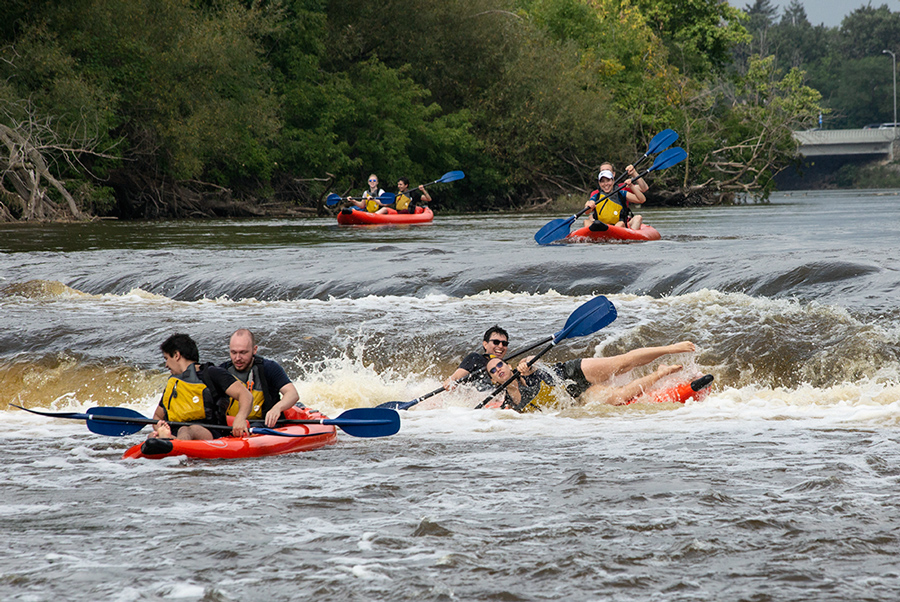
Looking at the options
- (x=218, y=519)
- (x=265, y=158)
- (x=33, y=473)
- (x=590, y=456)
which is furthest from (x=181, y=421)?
(x=265, y=158)

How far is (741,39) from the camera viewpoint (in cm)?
4675

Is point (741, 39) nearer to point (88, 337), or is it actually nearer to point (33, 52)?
point (33, 52)

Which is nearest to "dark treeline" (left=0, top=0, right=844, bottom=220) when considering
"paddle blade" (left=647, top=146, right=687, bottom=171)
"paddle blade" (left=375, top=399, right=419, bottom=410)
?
"paddle blade" (left=647, top=146, right=687, bottom=171)

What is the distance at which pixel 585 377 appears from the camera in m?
6.88

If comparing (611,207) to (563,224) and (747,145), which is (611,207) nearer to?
(563,224)

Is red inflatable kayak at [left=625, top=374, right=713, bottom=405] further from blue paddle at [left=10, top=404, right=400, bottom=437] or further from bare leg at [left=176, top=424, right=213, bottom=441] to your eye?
bare leg at [left=176, top=424, right=213, bottom=441]

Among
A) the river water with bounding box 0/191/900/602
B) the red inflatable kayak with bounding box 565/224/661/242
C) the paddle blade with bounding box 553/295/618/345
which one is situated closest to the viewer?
the river water with bounding box 0/191/900/602

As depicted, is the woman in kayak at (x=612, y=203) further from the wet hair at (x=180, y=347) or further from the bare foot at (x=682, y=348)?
the wet hair at (x=180, y=347)

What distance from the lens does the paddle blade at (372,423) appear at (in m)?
5.80

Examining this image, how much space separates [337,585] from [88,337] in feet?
18.9

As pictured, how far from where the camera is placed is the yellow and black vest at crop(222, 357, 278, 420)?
19.2ft

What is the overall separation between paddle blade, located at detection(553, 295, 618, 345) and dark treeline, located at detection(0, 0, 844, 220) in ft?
55.7

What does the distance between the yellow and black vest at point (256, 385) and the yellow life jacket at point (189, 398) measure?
225 mm

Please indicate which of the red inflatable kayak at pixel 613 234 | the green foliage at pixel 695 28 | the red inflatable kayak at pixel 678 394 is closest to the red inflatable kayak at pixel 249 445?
the red inflatable kayak at pixel 678 394
